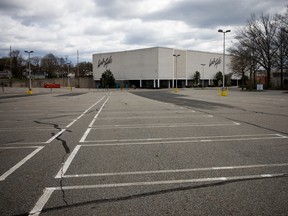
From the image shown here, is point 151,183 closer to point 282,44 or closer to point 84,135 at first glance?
point 84,135

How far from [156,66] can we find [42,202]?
280 ft

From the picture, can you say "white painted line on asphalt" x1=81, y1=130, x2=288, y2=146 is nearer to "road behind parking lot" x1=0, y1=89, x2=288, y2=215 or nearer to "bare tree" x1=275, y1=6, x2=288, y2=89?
"road behind parking lot" x1=0, y1=89, x2=288, y2=215

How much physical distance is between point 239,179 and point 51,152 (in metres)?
4.52

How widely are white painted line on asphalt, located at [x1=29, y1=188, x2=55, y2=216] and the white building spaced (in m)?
80.3

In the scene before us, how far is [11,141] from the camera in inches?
332

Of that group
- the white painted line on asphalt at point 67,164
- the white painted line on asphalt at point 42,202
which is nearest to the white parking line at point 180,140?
the white painted line on asphalt at point 67,164

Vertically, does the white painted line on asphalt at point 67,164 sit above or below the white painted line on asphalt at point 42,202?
above

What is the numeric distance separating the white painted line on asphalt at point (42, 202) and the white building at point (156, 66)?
263ft

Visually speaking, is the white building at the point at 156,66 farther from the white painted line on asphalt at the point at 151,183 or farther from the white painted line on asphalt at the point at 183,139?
the white painted line on asphalt at the point at 151,183

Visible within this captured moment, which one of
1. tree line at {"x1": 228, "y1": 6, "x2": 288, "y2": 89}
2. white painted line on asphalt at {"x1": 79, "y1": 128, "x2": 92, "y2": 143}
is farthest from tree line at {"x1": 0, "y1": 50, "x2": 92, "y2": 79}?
white painted line on asphalt at {"x1": 79, "y1": 128, "x2": 92, "y2": 143}

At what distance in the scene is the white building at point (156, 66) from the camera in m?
88.9

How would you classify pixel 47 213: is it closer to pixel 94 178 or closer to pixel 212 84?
pixel 94 178

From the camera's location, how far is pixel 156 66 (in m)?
87.9

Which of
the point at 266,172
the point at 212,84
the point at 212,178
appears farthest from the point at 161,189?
the point at 212,84
